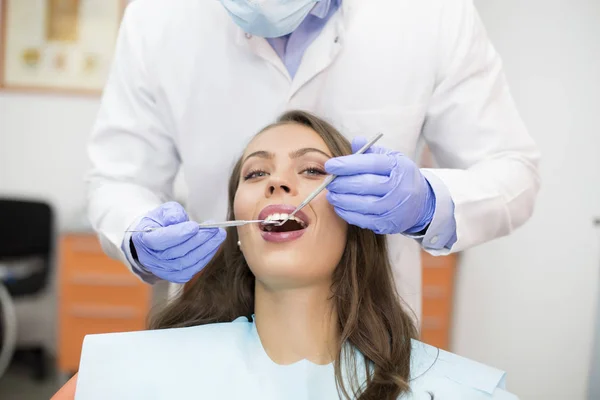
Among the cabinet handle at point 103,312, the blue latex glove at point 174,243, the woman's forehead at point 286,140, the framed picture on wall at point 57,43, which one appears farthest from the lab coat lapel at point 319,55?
the framed picture on wall at point 57,43

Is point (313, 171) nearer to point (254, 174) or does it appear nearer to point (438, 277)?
point (254, 174)

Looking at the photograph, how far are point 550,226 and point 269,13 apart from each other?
1978 millimetres

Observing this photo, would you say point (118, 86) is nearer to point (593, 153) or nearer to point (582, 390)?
point (593, 153)

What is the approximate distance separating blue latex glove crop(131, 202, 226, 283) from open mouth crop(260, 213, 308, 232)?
Answer: 80mm

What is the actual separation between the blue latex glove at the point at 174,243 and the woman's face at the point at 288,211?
0.08 metres

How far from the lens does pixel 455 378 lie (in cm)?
125

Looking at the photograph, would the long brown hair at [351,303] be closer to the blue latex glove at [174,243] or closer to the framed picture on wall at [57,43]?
the blue latex glove at [174,243]

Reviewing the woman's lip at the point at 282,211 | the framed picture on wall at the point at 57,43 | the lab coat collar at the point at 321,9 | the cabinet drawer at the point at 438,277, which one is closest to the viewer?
the woman's lip at the point at 282,211

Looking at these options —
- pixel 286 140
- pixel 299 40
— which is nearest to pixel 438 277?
pixel 299 40

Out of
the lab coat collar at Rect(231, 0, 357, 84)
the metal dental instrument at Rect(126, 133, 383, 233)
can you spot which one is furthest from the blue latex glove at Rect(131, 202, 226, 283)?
the lab coat collar at Rect(231, 0, 357, 84)

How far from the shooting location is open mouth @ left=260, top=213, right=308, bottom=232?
4.09 feet

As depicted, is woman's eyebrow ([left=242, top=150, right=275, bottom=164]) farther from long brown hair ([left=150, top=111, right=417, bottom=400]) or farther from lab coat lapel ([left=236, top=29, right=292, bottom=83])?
lab coat lapel ([left=236, top=29, right=292, bottom=83])

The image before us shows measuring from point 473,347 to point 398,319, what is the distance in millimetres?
2073

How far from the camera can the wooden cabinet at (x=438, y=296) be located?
3318 millimetres
